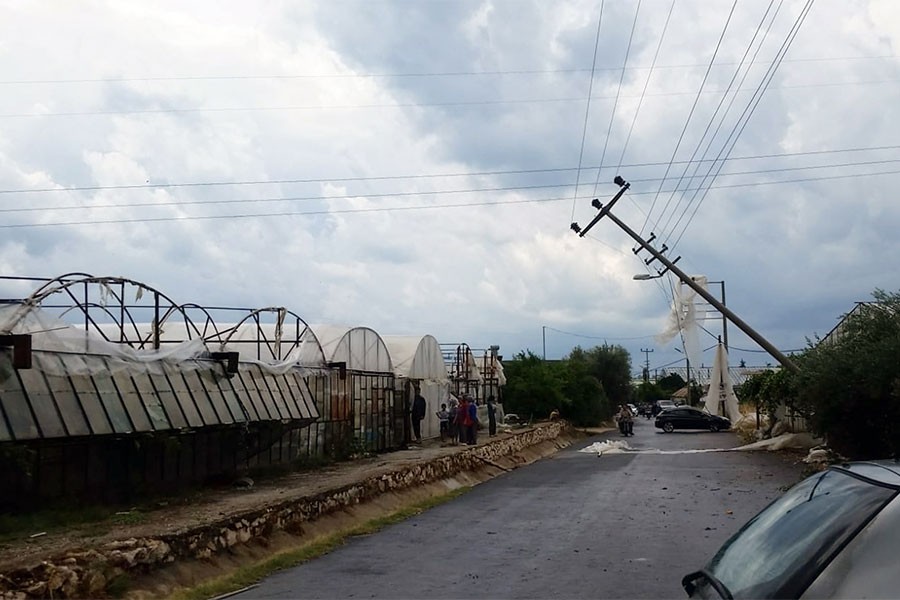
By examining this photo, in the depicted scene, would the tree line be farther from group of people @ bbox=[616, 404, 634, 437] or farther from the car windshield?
group of people @ bbox=[616, 404, 634, 437]

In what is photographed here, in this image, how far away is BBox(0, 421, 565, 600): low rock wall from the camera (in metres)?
8.23

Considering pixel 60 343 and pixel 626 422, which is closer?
pixel 60 343

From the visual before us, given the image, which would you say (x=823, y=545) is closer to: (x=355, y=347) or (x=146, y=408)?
(x=146, y=408)

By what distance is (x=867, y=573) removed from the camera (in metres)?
3.13

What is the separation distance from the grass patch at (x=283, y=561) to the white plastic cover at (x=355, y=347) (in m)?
9.87

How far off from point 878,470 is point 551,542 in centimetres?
888

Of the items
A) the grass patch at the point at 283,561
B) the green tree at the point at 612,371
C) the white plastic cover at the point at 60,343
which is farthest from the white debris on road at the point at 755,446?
the green tree at the point at 612,371

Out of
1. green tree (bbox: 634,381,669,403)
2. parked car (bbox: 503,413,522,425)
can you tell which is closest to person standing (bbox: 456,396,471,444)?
parked car (bbox: 503,413,522,425)

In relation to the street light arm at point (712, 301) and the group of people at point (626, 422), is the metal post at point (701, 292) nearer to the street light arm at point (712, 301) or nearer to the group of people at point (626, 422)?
the street light arm at point (712, 301)

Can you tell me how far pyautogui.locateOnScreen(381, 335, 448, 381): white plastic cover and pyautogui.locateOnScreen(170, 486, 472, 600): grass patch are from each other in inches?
623

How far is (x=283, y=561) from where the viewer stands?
11.5 m

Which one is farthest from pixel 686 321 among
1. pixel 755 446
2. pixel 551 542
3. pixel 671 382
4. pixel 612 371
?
pixel 671 382

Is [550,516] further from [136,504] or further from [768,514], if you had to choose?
[768,514]

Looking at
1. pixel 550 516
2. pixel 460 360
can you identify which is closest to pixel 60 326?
pixel 550 516
